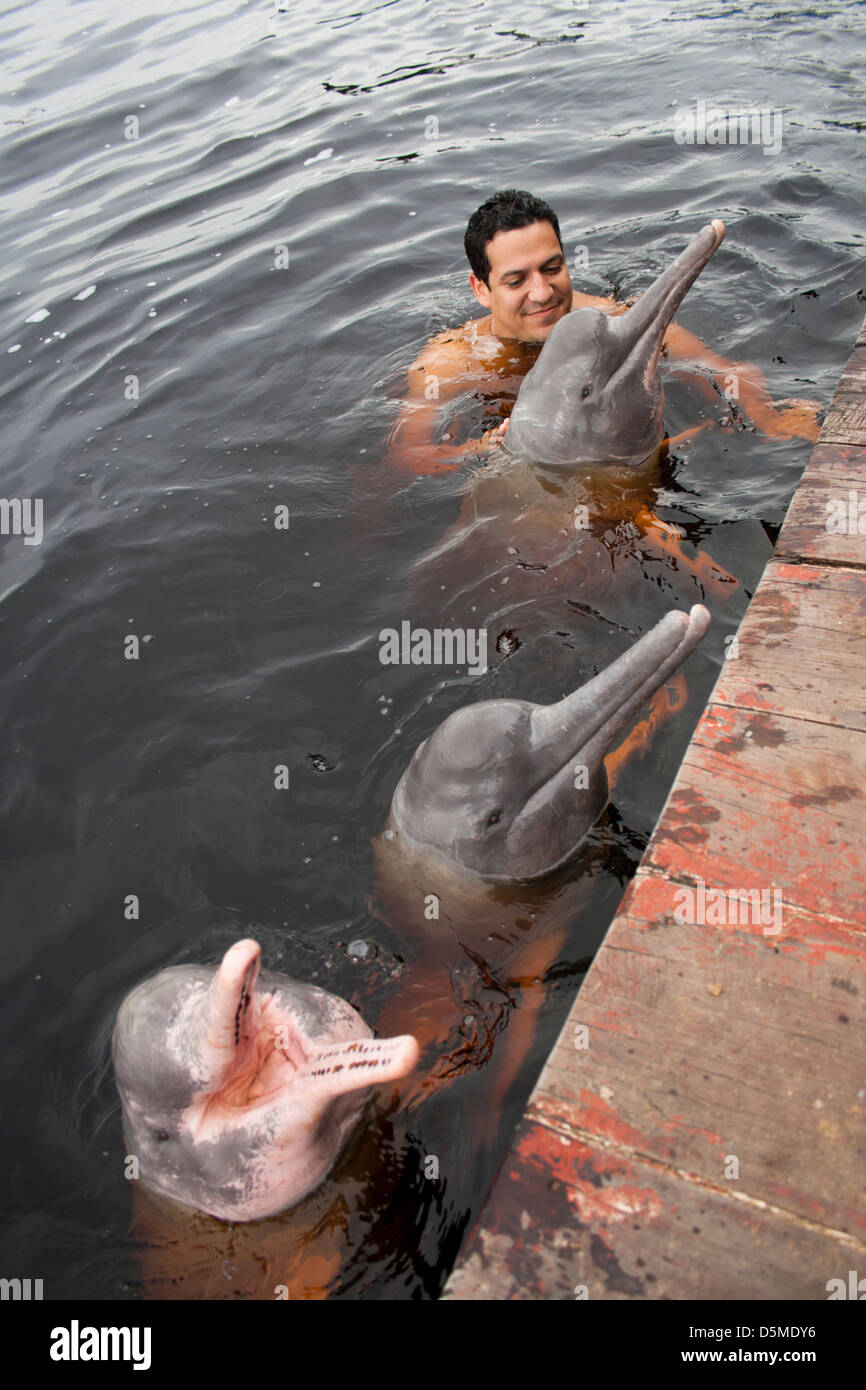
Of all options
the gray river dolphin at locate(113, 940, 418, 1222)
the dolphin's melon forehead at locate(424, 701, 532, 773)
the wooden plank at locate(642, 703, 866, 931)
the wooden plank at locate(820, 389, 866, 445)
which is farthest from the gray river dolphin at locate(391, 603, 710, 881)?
the wooden plank at locate(820, 389, 866, 445)

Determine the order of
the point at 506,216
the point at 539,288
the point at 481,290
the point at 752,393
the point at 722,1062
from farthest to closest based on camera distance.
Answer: the point at 481,290 → the point at 539,288 → the point at 506,216 → the point at 752,393 → the point at 722,1062

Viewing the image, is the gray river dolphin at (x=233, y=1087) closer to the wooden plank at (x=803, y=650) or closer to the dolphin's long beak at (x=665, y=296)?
the wooden plank at (x=803, y=650)

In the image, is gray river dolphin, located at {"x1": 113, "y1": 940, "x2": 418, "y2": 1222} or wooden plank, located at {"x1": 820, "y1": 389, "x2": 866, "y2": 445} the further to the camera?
wooden plank, located at {"x1": 820, "y1": 389, "x2": 866, "y2": 445}

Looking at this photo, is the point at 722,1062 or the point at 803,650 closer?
the point at 722,1062

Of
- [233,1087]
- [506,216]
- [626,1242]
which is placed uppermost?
[506,216]

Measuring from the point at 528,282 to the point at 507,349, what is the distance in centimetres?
51

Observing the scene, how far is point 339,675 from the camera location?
5102 mm

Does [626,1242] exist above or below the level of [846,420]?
below

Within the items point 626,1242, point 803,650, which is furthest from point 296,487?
point 626,1242

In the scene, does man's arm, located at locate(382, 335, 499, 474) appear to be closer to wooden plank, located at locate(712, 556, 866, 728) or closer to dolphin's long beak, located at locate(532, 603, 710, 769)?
wooden plank, located at locate(712, 556, 866, 728)

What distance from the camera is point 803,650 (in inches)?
137

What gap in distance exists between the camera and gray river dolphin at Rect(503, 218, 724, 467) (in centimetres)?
522

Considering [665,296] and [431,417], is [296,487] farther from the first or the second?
[665,296]

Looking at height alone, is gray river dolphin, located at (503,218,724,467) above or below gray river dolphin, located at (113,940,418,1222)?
above
